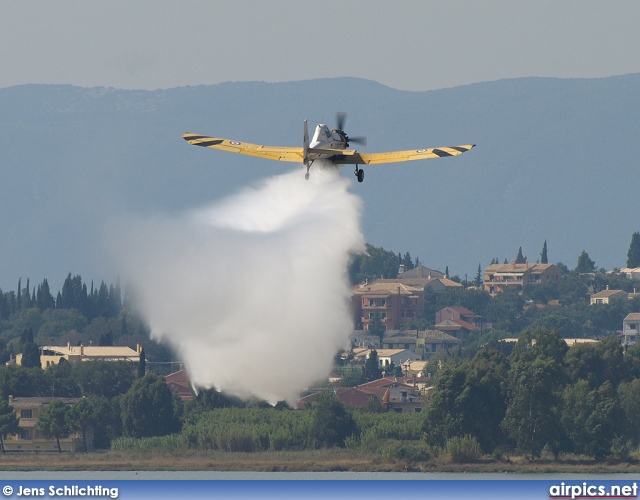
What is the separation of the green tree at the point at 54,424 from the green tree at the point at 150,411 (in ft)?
20.5

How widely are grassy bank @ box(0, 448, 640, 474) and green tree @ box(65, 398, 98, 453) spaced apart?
11.4 ft

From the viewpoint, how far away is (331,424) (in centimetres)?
13675

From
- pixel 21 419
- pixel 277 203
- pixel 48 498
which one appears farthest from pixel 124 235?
pixel 48 498

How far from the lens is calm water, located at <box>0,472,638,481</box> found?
11675 centimetres

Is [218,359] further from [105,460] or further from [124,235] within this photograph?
[124,235]

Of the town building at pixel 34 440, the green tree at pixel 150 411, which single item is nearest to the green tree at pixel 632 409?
the green tree at pixel 150 411

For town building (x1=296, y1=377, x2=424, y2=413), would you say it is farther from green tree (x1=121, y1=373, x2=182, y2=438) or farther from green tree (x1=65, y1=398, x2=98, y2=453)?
green tree (x1=65, y1=398, x2=98, y2=453)

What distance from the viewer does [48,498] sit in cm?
7331

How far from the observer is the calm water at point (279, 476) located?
116750 millimetres

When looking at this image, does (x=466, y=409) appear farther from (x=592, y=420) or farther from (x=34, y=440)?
(x=34, y=440)
